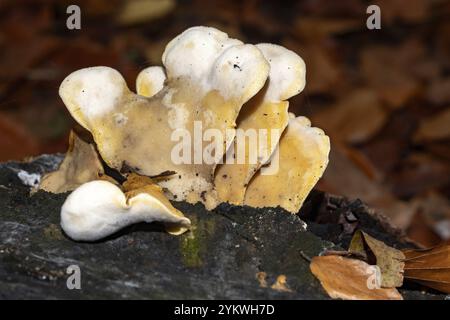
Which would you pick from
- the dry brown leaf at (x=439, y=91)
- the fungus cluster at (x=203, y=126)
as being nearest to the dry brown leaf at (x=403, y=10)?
the dry brown leaf at (x=439, y=91)

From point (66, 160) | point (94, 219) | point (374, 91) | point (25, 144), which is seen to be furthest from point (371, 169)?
point (94, 219)

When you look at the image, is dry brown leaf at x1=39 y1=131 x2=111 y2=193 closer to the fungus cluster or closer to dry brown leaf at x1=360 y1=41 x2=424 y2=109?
the fungus cluster

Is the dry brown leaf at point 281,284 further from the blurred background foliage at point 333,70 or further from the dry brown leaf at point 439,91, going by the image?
the dry brown leaf at point 439,91

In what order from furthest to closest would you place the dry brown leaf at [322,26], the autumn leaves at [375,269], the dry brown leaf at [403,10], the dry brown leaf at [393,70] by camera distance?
the dry brown leaf at [403,10] < the dry brown leaf at [322,26] < the dry brown leaf at [393,70] < the autumn leaves at [375,269]

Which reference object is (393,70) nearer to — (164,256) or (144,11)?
(144,11)

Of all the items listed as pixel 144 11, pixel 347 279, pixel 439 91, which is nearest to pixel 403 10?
pixel 439 91

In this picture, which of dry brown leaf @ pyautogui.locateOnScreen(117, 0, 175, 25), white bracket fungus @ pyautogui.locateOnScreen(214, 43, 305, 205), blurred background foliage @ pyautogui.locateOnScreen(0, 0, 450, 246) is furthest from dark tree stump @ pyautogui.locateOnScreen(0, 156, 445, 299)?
dry brown leaf @ pyautogui.locateOnScreen(117, 0, 175, 25)

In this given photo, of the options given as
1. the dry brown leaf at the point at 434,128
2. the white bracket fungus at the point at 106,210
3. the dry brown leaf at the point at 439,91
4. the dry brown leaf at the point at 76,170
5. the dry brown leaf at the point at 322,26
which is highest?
the dry brown leaf at the point at 322,26
